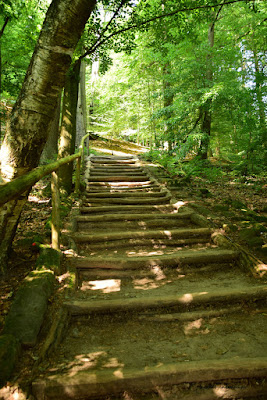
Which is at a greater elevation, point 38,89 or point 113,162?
point 38,89

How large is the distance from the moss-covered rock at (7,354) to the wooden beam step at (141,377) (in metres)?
0.21

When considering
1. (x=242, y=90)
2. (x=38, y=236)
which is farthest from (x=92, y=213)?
(x=242, y=90)

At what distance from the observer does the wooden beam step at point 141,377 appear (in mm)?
1578

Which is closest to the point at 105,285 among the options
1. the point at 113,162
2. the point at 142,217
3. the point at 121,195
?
the point at 142,217

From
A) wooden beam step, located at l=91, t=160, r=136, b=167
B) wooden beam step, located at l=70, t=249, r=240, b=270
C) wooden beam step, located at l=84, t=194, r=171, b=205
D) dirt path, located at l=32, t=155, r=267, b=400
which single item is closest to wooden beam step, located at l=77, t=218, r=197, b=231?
dirt path, located at l=32, t=155, r=267, b=400

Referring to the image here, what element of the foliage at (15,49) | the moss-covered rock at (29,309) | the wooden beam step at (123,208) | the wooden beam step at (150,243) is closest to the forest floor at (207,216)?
the moss-covered rock at (29,309)

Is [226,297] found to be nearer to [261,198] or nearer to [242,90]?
[261,198]

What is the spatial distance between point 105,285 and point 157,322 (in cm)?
81

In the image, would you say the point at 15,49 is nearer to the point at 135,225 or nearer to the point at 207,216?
the point at 135,225

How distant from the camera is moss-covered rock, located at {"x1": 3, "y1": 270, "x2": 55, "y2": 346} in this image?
1867mm

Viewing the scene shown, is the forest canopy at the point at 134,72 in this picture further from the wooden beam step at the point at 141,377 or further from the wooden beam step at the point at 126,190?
the wooden beam step at the point at 141,377

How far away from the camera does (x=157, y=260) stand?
3.18 m

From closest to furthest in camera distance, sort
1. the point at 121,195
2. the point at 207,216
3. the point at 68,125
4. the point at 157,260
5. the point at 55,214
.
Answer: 1. the point at 55,214
2. the point at 157,260
3. the point at 207,216
4. the point at 68,125
5. the point at 121,195

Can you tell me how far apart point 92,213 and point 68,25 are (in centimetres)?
331
